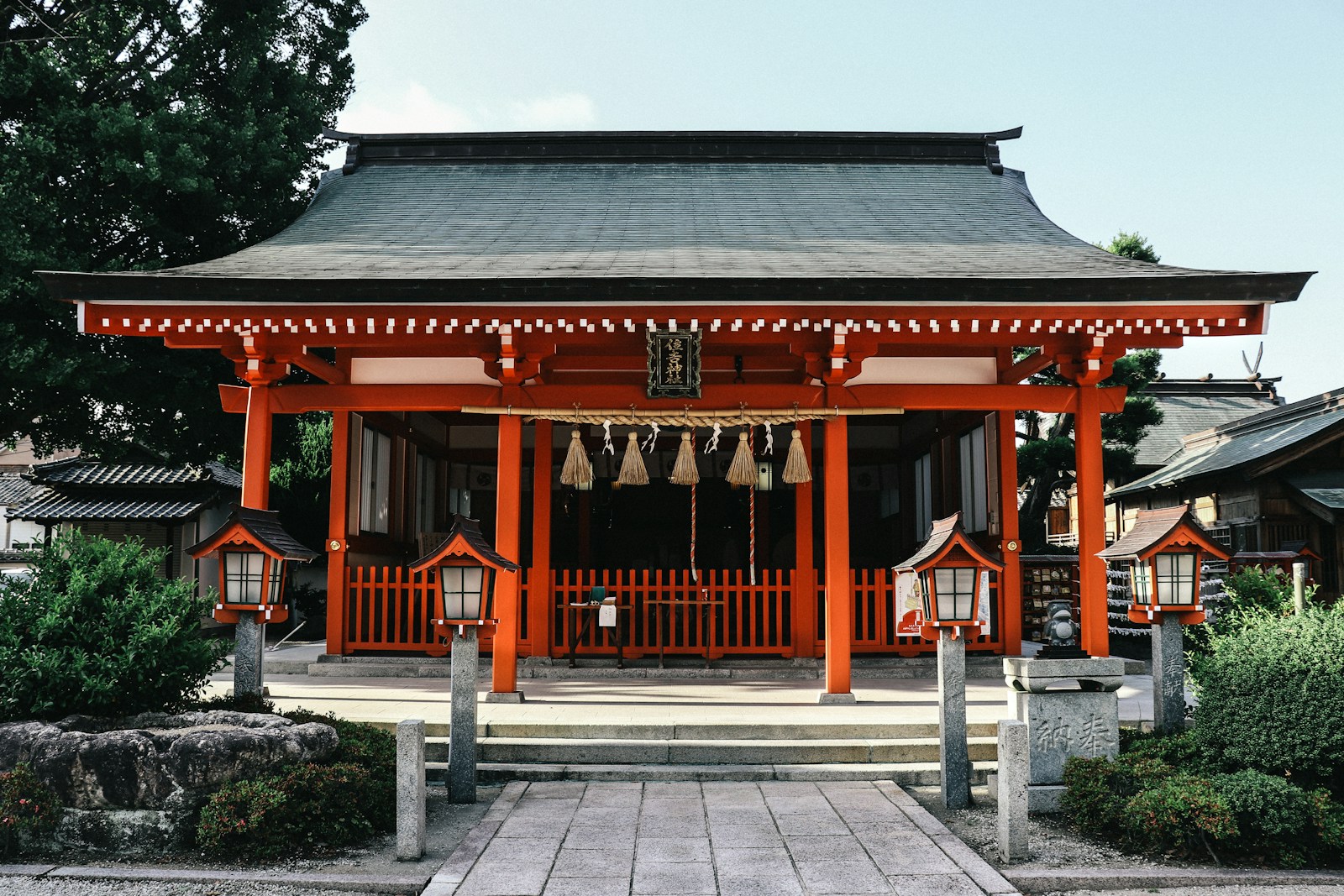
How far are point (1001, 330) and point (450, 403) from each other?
16.2 feet

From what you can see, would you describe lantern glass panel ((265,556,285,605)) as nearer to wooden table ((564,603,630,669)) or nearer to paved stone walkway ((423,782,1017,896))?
paved stone walkway ((423,782,1017,896))

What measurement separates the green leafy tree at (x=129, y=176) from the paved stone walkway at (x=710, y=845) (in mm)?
8433

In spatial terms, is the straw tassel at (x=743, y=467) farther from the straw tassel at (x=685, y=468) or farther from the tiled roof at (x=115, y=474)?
the tiled roof at (x=115, y=474)

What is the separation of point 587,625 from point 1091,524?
17.4 ft

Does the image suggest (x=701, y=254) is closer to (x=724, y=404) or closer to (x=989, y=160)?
(x=724, y=404)

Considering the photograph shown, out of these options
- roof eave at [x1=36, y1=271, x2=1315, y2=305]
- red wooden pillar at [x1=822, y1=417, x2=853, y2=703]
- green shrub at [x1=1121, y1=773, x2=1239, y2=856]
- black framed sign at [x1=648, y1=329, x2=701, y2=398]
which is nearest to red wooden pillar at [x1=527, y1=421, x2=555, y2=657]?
black framed sign at [x1=648, y1=329, x2=701, y2=398]

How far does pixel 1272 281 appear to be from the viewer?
7.47 meters

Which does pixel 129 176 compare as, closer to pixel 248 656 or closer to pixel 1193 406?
pixel 248 656

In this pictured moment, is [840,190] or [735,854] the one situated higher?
[840,190]

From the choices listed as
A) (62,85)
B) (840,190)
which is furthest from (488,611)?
(62,85)

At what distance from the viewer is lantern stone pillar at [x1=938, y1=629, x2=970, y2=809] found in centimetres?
582

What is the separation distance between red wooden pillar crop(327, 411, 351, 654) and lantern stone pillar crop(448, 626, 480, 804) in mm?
4273

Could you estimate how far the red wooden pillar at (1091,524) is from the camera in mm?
8172

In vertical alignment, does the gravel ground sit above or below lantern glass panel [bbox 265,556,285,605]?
below
